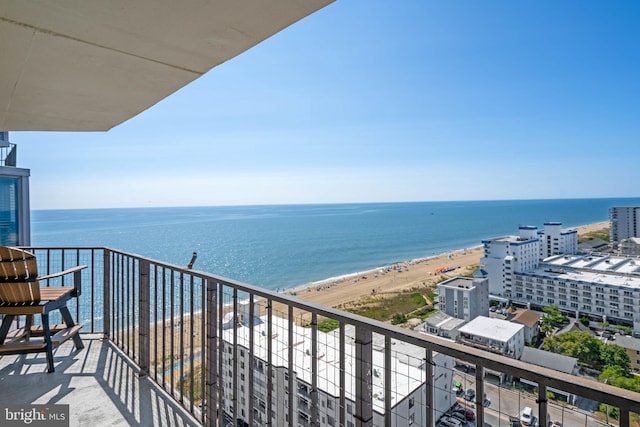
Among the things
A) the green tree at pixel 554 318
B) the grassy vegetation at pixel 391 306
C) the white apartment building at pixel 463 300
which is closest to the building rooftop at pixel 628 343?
the green tree at pixel 554 318

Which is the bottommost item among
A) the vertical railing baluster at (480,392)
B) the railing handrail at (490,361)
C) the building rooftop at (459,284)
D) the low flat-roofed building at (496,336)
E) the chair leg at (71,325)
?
the low flat-roofed building at (496,336)

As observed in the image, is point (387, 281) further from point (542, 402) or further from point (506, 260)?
point (542, 402)

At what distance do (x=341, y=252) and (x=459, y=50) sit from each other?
84.4 feet

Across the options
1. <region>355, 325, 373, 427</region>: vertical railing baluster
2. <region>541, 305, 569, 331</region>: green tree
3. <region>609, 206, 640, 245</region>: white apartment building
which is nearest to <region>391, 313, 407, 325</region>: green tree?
<region>541, 305, 569, 331</region>: green tree

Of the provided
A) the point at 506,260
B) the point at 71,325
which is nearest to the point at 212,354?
the point at 71,325

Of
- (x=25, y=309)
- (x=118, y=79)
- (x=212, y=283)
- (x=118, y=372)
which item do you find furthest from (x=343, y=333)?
(x=25, y=309)

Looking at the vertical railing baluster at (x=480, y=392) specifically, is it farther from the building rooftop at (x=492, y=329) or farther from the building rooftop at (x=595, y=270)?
the building rooftop at (x=595, y=270)

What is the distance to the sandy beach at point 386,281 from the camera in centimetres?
2022

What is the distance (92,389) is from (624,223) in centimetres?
4931

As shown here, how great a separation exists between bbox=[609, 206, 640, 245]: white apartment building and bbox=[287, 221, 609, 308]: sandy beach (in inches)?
703

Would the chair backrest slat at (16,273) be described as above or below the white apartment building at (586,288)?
above

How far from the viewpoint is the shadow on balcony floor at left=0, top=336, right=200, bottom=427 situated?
1925 millimetres

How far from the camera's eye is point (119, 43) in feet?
4.69

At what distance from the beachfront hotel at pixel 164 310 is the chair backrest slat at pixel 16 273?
0.61 m
